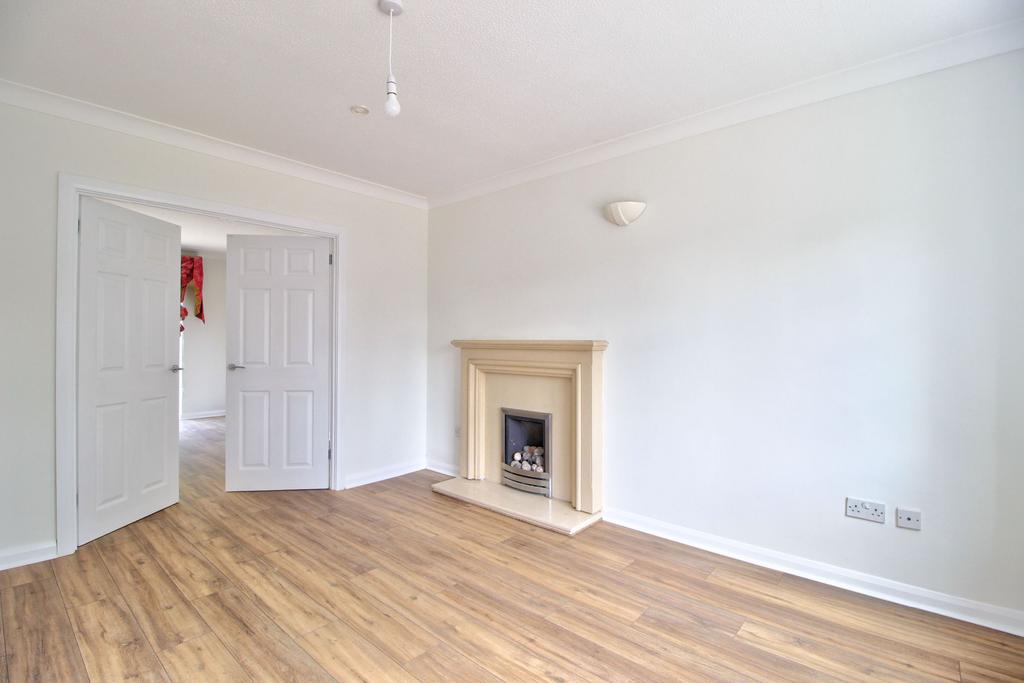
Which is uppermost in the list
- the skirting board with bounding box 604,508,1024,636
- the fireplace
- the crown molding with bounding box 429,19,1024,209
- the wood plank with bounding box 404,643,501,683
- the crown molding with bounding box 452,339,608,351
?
the crown molding with bounding box 429,19,1024,209

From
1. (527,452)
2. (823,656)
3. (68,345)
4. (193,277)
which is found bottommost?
(823,656)

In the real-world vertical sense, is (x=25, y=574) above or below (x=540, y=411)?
below

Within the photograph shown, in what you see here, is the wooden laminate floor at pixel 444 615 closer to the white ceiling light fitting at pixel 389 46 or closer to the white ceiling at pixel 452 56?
the white ceiling light fitting at pixel 389 46

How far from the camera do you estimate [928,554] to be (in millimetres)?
2227

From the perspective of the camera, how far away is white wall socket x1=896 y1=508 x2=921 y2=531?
2246 millimetres

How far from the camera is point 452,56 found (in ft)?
7.43

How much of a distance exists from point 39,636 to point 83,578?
21.1 inches

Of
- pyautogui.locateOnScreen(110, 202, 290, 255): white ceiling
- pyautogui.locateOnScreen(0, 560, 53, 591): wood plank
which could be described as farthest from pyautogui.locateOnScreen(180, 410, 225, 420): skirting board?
pyautogui.locateOnScreen(0, 560, 53, 591): wood plank

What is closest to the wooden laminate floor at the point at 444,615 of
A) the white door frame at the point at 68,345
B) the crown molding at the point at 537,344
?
the white door frame at the point at 68,345

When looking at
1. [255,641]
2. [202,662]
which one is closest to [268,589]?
[255,641]

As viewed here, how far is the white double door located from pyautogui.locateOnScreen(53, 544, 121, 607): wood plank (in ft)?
0.64

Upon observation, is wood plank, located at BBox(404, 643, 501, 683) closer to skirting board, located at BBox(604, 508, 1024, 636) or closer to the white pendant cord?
skirting board, located at BBox(604, 508, 1024, 636)

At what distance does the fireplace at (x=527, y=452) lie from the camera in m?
3.62

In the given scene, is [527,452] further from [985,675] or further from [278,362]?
[985,675]
